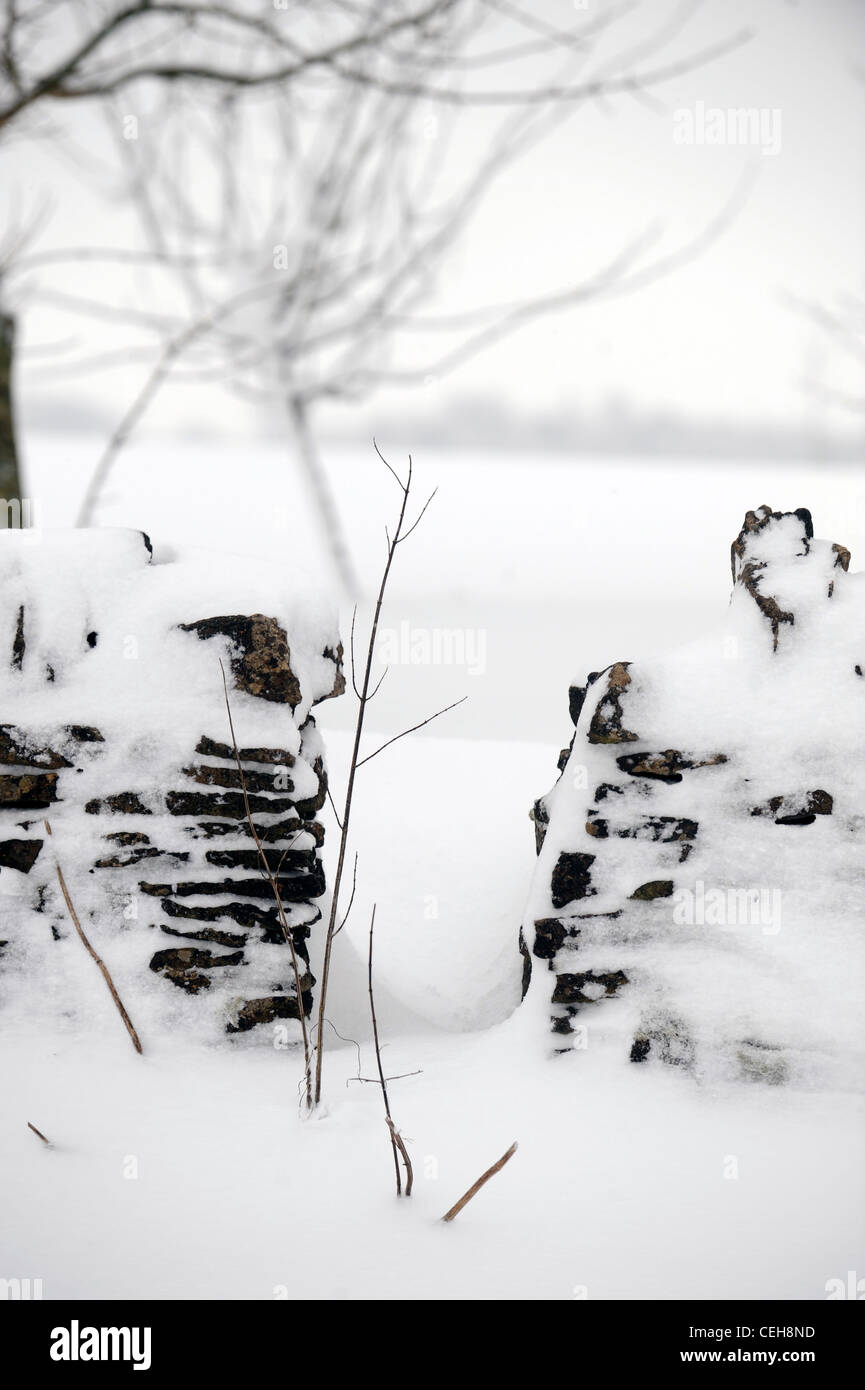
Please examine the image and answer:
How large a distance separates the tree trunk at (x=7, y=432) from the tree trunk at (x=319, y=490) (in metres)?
2.68

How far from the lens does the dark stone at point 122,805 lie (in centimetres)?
283

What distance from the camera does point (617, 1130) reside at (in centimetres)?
246

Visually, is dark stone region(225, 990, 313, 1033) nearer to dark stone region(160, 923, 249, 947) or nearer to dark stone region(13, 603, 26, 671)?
dark stone region(160, 923, 249, 947)

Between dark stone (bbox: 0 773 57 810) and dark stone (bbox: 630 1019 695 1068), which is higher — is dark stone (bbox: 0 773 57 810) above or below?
above

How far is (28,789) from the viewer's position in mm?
2828

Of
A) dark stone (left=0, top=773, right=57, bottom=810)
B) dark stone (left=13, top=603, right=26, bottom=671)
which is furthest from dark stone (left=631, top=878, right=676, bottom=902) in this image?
dark stone (left=13, top=603, right=26, bottom=671)

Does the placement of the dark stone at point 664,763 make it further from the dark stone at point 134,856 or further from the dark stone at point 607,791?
the dark stone at point 134,856

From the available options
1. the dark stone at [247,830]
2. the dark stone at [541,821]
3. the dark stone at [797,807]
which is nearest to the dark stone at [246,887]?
the dark stone at [247,830]

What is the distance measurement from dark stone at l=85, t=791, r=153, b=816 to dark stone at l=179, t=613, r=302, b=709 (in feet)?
1.52

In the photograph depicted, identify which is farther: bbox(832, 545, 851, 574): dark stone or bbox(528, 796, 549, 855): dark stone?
bbox(528, 796, 549, 855): dark stone

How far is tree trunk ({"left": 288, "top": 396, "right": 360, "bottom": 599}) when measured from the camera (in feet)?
28.2

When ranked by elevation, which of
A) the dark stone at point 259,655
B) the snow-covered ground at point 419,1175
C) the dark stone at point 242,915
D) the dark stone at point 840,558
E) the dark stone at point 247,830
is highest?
the dark stone at point 840,558

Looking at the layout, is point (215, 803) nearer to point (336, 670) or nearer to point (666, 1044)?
point (336, 670)
